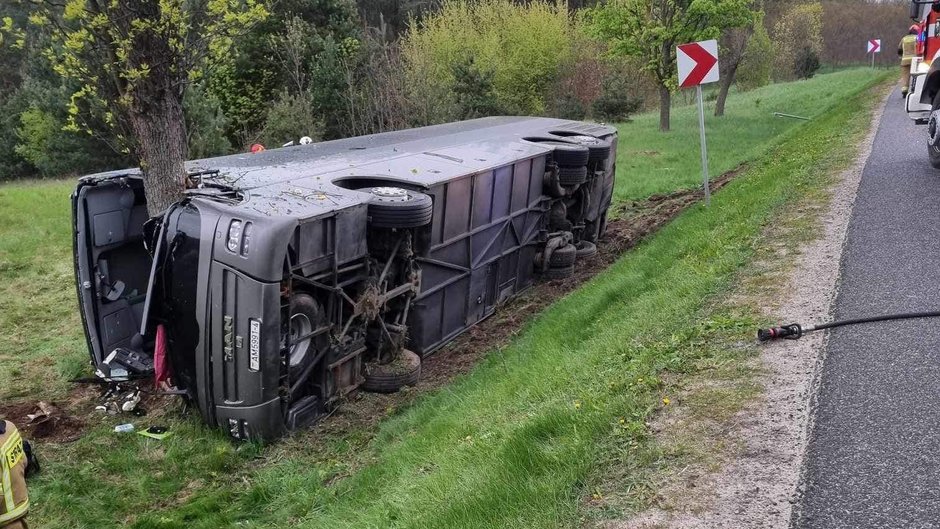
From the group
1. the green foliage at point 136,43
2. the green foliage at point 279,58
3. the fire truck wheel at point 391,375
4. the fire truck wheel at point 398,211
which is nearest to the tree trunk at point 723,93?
the green foliage at point 279,58

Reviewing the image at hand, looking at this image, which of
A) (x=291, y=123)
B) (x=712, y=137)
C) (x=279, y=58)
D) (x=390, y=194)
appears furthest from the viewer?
(x=279, y=58)

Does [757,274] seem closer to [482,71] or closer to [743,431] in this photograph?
[743,431]

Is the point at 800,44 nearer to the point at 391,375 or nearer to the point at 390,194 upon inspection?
the point at 390,194

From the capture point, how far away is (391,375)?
657 centimetres

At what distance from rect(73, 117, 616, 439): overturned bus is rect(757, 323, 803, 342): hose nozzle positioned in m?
2.99

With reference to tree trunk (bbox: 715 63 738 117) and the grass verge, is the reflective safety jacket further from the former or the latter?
tree trunk (bbox: 715 63 738 117)

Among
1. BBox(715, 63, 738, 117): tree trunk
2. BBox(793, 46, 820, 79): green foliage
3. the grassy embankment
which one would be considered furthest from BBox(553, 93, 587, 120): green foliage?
BBox(793, 46, 820, 79): green foliage

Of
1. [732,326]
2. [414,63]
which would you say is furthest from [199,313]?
[414,63]

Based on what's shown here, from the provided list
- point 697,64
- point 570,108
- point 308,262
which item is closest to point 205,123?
point 570,108

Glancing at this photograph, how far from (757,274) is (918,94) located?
228 inches

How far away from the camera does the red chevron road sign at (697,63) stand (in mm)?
10266

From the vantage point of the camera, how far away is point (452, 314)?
7738 mm

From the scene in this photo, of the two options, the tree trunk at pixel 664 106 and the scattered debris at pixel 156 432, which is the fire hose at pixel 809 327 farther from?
the tree trunk at pixel 664 106

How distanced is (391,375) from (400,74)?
17.3 metres
